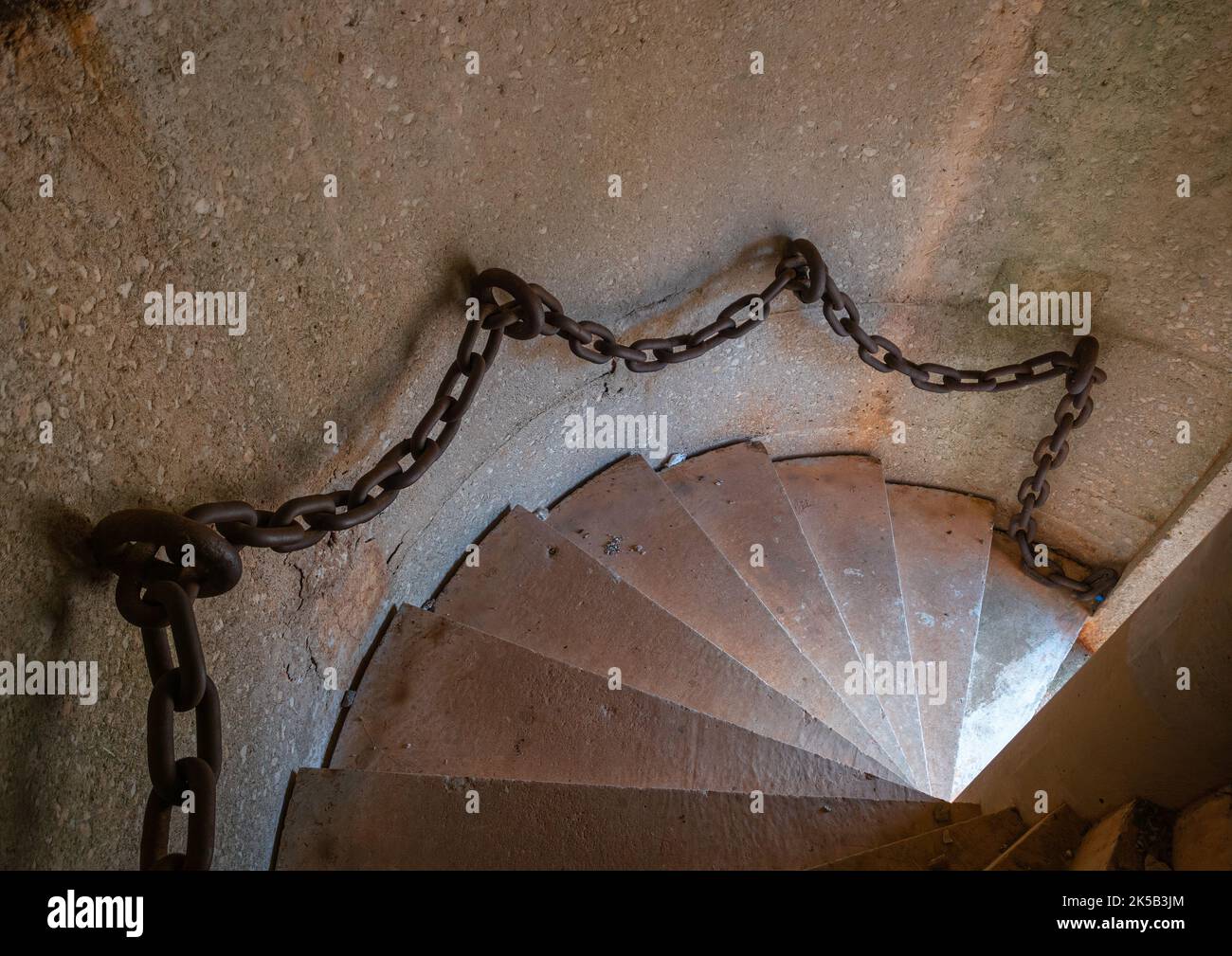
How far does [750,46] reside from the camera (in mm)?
2225

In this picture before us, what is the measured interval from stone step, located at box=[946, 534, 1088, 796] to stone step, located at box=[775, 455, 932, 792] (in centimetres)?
39

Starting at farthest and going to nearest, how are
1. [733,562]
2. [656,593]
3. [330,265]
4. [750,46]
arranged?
[733,562]
[656,593]
[750,46]
[330,265]

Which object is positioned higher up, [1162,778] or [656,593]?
[656,593]

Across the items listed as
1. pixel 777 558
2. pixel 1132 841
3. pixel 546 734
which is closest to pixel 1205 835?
pixel 1132 841

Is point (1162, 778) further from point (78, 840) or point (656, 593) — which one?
point (78, 840)

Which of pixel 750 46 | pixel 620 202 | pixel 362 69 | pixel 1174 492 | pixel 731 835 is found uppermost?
pixel 750 46

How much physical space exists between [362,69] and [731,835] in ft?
5.63

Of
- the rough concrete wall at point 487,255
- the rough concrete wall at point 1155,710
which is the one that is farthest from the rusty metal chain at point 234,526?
the rough concrete wall at point 1155,710

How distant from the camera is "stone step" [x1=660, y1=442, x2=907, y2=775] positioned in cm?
301

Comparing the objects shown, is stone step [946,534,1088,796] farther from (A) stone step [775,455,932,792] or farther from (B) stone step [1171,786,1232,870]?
(B) stone step [1171,786,1232,870]

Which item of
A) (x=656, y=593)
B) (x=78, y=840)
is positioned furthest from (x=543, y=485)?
(x=78, y=840)

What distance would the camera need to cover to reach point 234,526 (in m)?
1.40

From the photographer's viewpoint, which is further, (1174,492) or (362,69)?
(1174,492)

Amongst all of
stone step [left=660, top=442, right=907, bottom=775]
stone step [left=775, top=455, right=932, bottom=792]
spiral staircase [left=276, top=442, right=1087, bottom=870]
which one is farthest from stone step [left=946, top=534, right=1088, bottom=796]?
stone step [left=660, top=442, right=907, bottom=775]
